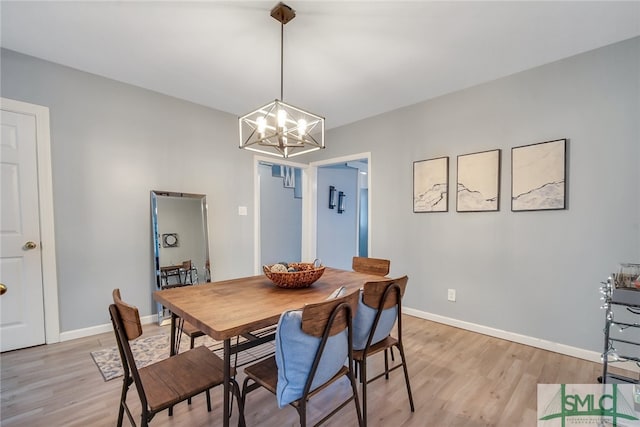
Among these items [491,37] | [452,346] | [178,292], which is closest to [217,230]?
[178,292]

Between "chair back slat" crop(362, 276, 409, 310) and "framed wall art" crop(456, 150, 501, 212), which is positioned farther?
"framed wall art" crop(456, 150, 501, 212)

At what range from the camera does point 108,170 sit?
275 cm

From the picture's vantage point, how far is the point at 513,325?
2.61 m

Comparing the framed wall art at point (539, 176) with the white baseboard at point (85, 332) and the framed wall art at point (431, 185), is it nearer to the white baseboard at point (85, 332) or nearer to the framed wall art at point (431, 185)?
the framed wall art at point (431, 185)

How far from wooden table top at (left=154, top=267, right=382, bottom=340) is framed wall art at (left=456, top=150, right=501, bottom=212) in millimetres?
1579

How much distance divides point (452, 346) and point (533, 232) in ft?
4.09

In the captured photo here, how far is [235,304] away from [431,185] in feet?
8.29

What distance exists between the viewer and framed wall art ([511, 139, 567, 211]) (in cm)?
235

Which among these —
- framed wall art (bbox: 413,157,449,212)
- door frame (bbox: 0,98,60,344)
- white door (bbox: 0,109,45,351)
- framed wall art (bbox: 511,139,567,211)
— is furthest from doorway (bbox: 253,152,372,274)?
white door (bbox: 0,109,45,351)

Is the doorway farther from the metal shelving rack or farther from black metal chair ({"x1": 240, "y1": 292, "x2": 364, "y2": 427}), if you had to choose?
black metal chair ({"x1": 240, "y1": 292, "x2": 364, "y2": 427})

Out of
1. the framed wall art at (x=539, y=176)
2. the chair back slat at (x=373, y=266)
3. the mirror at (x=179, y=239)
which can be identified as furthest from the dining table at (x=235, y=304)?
the framed wall art at (x=539, y=176)

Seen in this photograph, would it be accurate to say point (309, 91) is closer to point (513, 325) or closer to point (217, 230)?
point (217, 230)

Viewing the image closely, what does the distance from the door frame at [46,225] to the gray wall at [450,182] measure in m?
0.05

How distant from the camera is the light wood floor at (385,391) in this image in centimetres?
160
